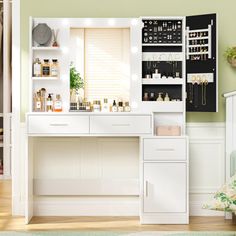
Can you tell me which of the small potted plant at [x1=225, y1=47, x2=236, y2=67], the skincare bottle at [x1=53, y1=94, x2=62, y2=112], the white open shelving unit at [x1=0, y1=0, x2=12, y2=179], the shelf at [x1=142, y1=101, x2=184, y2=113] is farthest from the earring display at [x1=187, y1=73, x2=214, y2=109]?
the white open shelving unit at [x1=0, y1=0, x2=12, y2=179]

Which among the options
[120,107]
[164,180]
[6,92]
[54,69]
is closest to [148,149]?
[164,180]

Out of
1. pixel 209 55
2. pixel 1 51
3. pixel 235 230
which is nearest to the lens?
pixel 235 230

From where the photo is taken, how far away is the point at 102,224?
190 inches

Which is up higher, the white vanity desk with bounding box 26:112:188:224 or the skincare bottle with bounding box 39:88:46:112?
the skincare bottle with bounding box 39:88:46:112

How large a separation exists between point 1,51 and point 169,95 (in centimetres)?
325

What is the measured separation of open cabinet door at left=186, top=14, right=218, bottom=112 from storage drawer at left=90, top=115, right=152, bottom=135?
1.66ft

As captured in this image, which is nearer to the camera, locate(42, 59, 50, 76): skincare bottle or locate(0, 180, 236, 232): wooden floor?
locate(0, 180, 236, 232): wooden floor

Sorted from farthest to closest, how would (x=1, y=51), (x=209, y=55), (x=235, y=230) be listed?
(x=1, y=51), (x=209, y=55), (x=235, y=230)

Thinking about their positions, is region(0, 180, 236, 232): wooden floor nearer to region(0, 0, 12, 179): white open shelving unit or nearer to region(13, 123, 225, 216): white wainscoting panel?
region(13, 123, 225, 216): white wainscoting panel

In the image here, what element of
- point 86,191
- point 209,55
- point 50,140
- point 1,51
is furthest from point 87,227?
point 1,51

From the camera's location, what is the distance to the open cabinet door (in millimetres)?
4988

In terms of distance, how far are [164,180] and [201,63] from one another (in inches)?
40.6

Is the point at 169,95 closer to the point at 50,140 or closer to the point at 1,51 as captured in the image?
the point at 50,140

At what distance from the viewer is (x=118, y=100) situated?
507 cm
